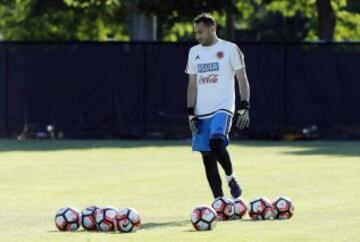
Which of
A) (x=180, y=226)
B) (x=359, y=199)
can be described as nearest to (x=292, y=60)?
(x=359, y=199)

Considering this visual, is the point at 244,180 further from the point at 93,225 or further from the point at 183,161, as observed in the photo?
the point at 93,225

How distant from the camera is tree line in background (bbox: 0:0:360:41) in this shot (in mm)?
38000

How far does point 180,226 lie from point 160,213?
4.85ft

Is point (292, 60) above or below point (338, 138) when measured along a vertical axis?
above

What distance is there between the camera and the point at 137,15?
3966 cm

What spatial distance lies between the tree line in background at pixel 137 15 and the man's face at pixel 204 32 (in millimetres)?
24194

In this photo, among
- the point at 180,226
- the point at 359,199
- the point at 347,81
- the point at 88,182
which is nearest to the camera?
the point at 180,226

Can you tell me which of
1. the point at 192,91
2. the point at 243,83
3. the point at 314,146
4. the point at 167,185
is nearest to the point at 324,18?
the point at 314,146

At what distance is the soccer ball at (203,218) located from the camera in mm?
11188

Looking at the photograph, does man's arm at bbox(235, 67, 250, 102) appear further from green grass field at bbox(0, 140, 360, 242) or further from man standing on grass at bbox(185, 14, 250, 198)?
green grass field at bbox(0, 140, 360, 242)

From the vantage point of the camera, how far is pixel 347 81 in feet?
95.4

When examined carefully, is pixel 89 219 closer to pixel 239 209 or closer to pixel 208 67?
pixel 239 209

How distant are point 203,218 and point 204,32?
8.24 feet

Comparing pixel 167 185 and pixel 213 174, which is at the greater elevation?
pixel 213 174
